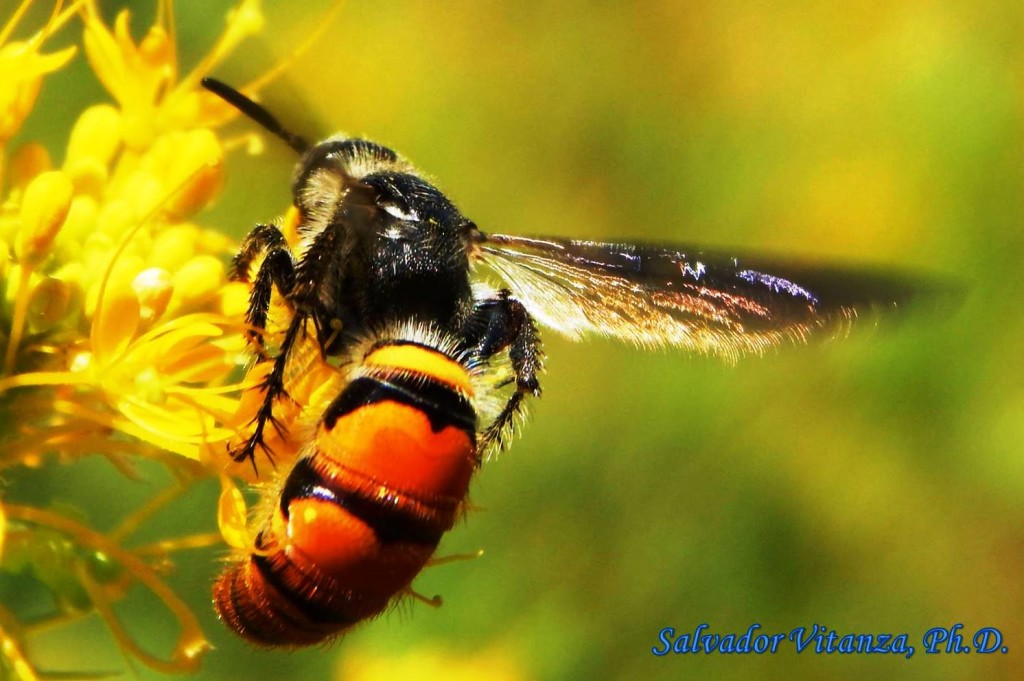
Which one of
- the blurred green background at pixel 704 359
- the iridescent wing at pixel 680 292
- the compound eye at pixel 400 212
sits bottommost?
the compound eye at pixel 400 212

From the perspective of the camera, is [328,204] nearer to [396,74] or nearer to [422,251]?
[422,251]

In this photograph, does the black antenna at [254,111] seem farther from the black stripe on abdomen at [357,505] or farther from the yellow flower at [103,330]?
the black stripe on abdomen at [357,505]

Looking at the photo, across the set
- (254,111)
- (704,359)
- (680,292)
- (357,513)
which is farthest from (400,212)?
(704,359)

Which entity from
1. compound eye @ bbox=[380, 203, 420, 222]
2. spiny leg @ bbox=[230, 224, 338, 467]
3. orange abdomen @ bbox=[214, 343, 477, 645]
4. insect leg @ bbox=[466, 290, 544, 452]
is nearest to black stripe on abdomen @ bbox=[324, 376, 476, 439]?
orange abdomen @ bbox=[214, 343, 477, 645]

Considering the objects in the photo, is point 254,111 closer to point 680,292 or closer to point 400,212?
point 400,212

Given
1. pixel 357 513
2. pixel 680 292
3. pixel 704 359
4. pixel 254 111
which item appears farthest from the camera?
pixel 704 359

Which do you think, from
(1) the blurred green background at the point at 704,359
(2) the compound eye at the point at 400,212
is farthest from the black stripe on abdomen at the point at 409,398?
(1) the blurred green background at the point at 704,359

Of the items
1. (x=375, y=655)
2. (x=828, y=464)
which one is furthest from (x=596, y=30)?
(x=375, y=655)
